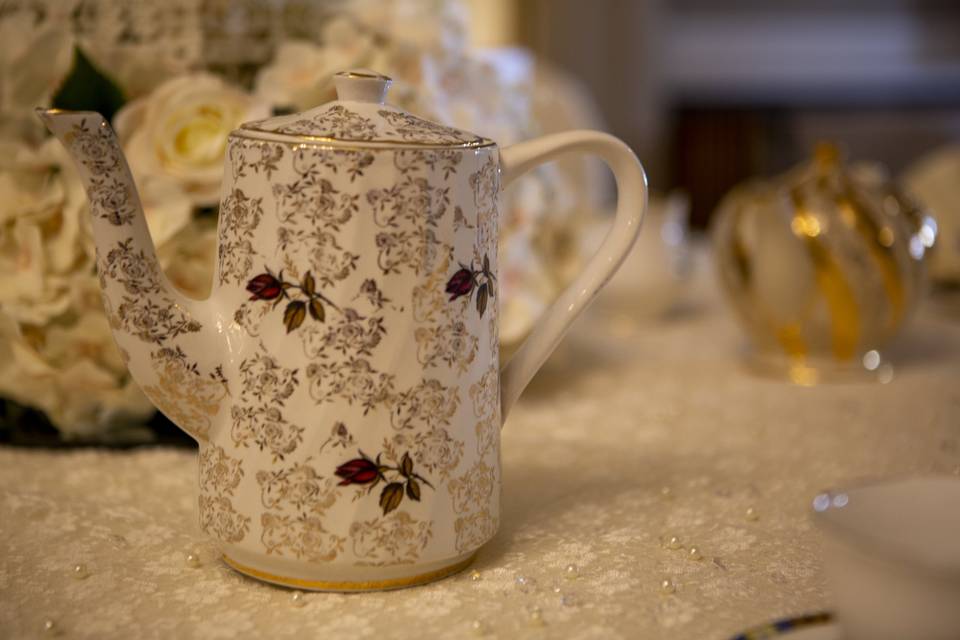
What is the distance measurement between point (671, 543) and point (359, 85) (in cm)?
29

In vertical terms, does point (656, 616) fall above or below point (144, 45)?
below

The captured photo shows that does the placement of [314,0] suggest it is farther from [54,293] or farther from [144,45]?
[54,293]

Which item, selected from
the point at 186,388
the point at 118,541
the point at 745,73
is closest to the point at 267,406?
the point at 186,388

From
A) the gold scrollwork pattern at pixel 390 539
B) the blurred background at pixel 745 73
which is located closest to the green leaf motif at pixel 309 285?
the gold scrollwork pattern at pixel 390 539

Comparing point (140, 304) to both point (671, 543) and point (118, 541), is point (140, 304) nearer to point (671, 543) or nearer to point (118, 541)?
point (118, 541)

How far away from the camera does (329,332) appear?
1.59 feet

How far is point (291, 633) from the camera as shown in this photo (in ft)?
1.54

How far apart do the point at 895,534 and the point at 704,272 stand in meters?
1.14

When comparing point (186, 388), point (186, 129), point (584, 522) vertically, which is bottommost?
point (584, 522)

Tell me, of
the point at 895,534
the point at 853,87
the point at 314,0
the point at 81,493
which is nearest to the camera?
the point at 895,534

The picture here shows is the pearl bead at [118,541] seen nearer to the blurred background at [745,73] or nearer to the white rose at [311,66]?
the white rose at [311,66]

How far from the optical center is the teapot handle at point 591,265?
22.2 inches

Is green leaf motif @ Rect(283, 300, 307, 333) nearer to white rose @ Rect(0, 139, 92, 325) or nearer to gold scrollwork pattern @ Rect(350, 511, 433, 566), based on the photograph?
gold scrollwork pattern @ Rect(350, 511, 433, 566)

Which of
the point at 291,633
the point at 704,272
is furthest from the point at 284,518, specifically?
the point at 704,272
